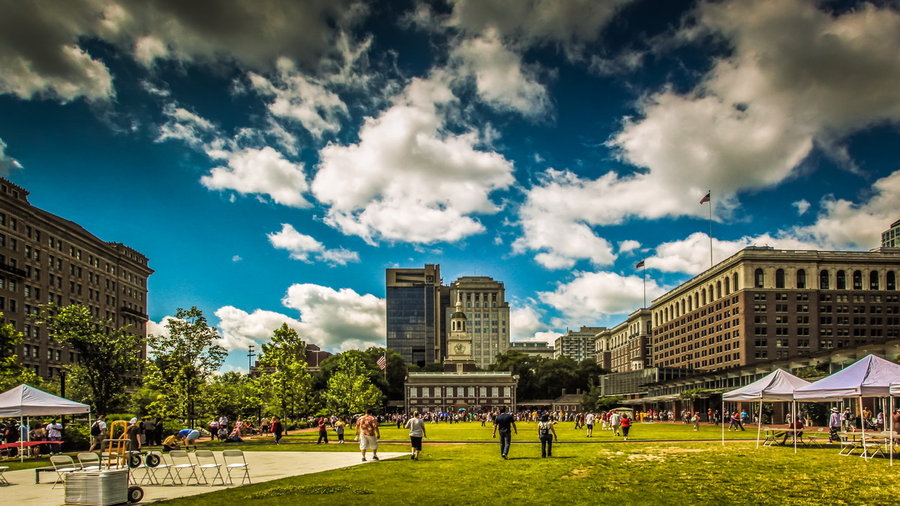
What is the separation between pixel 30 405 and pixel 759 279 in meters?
121

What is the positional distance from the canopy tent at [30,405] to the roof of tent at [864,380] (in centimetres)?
2965

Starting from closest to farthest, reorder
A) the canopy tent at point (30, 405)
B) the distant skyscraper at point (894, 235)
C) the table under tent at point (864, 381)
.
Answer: the table under tent at point (864, 381) < the canopy tent at point (30, 405) < the distant skyscraper at point (894, 235)

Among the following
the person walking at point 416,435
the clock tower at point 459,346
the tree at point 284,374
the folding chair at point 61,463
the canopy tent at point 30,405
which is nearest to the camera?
the folding chair at point 61,463

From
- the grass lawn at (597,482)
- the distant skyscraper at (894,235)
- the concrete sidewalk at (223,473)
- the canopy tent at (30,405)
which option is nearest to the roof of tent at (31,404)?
the canopy tent at (30,405)

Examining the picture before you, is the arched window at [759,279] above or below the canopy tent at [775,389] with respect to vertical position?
above

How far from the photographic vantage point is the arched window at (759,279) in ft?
416

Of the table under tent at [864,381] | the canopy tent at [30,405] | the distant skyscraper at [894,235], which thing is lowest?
the canopy tent at [30,405]

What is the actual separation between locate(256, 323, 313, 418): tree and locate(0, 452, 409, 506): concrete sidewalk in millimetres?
21580

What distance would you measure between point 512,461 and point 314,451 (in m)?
12.3

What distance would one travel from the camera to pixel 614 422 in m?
46.0

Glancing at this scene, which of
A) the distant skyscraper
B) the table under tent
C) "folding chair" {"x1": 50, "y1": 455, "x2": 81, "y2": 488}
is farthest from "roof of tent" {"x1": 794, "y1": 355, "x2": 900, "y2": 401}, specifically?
the distant skyscraper

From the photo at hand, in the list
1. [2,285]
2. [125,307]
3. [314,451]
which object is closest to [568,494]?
[314,451]

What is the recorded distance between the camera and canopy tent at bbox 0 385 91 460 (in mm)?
28250

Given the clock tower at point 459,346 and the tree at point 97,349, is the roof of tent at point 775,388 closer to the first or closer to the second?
the tree at point 97,349
